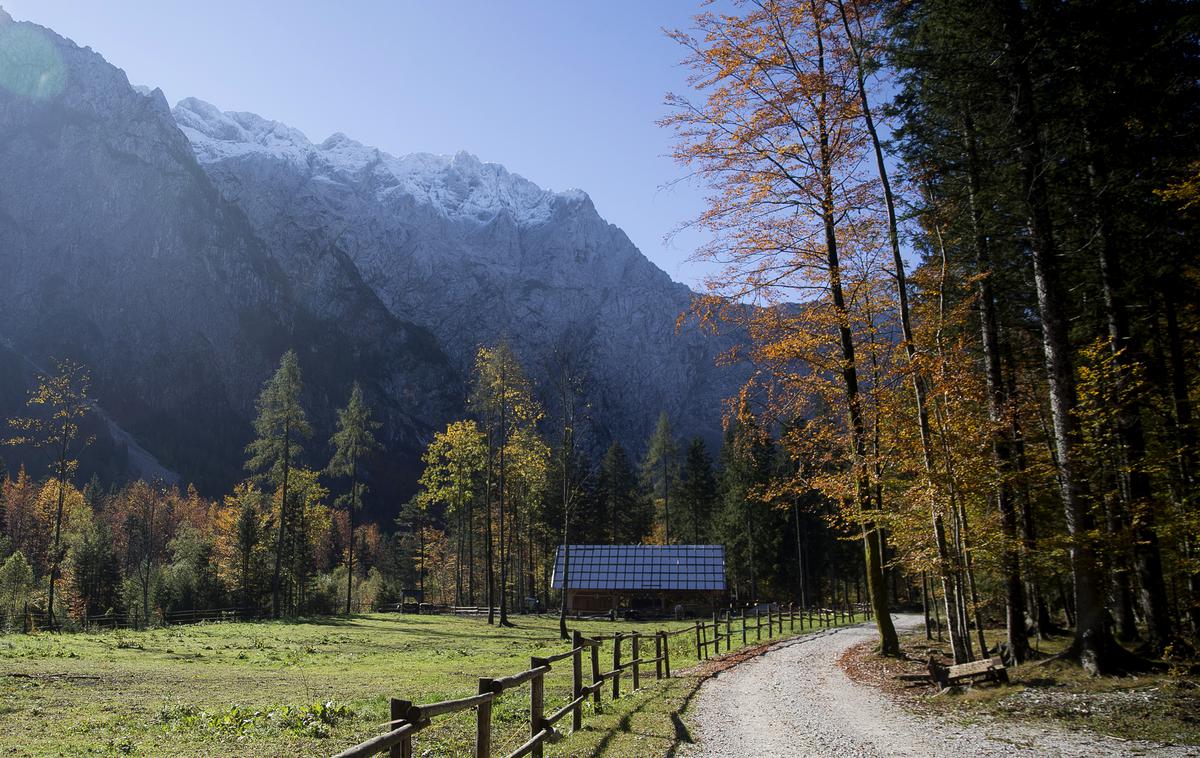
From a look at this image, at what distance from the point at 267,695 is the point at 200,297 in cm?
17729

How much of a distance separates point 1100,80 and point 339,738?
18687 mm

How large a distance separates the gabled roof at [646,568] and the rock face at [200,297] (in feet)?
366

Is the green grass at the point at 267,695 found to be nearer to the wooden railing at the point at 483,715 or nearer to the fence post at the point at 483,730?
the wooden railing at the point at 483,715

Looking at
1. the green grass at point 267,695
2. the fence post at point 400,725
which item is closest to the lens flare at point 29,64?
the green grass at point 267,695

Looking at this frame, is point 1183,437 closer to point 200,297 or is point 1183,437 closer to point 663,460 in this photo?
point 663,460

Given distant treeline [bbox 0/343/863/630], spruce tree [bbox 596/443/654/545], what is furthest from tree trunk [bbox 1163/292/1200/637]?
spruce tree [bbox 596/443/654/545]

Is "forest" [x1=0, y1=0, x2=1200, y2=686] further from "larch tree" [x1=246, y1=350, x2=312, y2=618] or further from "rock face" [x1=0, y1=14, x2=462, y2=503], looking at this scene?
"rock face" [x1=0, y1=14, x2=462, y2=503]

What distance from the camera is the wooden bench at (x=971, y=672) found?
482 inches

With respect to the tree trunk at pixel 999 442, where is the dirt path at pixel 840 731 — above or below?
below

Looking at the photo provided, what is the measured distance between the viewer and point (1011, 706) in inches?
428

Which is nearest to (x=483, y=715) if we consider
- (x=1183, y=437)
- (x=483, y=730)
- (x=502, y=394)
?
(x=483, y=730)

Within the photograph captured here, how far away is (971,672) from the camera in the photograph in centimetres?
1230

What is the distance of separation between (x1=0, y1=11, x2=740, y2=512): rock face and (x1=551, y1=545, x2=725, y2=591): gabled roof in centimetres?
11160

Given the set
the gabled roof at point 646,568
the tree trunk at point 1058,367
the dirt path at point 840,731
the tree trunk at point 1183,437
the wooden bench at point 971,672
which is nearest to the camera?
the dirt path at point 840,731
